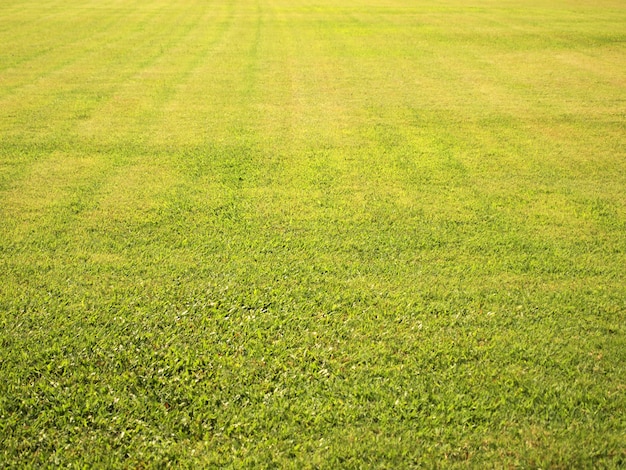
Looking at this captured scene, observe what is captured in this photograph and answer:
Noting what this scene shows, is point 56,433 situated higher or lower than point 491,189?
lower

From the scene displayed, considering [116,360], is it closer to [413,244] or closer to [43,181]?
[413,244]

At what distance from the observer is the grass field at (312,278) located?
3.00 meters

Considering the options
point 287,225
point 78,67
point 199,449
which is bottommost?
point 199,449

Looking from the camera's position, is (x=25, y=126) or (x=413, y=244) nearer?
→ (x=413, y=244)

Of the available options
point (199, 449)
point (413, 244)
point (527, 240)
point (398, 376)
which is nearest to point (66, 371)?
point (199, 449)

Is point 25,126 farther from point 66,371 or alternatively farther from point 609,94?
point 609,94

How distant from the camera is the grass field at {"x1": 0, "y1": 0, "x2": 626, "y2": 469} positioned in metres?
3.00

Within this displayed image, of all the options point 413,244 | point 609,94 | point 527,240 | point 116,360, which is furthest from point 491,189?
point 609,94

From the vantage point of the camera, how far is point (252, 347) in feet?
11.8

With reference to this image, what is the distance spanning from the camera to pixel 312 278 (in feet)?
14.1

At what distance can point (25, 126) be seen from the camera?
7887 mm

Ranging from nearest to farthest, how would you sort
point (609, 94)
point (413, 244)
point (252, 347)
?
point (252, 347), point (413, 244), point (609, 94)

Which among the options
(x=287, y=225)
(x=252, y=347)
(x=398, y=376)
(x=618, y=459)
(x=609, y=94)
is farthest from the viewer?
(x=609, y=94)

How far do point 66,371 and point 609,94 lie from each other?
10259 millimetres
